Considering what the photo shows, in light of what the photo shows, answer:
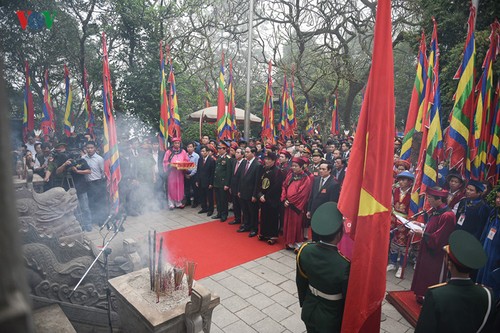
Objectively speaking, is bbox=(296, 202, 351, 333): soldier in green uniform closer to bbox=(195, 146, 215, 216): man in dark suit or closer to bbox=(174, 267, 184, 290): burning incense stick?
bbox=(174, 267, 184, 290): burning incense stick

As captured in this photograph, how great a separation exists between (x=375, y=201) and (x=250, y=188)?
17.2 ft

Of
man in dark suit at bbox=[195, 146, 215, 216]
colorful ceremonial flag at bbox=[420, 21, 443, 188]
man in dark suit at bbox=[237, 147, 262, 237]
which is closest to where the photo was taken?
colorful ceremonial flag at bbox=[420, 21, 443, 188]

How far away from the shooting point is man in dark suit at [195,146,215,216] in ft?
30.6

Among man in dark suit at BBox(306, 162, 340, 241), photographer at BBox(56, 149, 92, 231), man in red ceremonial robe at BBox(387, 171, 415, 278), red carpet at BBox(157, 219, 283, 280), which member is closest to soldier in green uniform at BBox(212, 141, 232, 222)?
red carpet at BBox(157, 219, 283, 280)

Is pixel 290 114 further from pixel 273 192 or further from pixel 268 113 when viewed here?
pixel 273 192

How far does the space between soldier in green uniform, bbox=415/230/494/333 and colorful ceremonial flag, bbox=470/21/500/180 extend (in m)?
4.03

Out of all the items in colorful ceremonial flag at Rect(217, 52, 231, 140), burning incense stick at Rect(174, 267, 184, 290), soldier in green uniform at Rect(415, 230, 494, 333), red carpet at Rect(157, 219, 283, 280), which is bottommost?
red carpet at Rect(157, 219, 283, 280)

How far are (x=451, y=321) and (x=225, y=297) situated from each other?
3.29 metres

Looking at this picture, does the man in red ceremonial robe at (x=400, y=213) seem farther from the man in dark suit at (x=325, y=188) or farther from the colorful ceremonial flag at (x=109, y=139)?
the colorful ceremonial flag at (x=109, y=139)

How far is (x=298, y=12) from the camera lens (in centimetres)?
1451

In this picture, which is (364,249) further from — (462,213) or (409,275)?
(409,275)

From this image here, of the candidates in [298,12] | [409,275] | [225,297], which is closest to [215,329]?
[225,297]

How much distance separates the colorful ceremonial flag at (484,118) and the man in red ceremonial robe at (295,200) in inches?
120

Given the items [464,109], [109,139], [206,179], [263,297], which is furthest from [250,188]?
[464,109]
